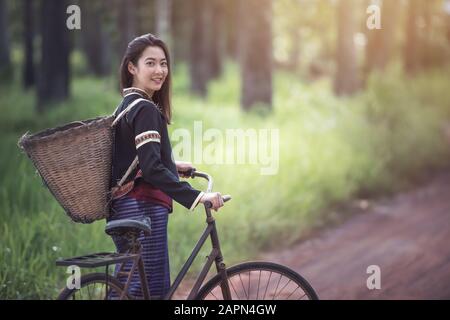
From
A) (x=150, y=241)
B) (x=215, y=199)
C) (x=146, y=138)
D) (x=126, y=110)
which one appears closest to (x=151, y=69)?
(x=126, y=110)

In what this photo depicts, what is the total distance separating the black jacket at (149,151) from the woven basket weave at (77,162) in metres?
0.08

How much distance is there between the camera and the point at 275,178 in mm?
9484

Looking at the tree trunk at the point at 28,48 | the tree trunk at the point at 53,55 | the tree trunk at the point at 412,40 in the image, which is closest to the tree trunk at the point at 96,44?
the tree trunk at the point at 28,48

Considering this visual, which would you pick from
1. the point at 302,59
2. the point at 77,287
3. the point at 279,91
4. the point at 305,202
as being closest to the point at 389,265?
the point at 305,202

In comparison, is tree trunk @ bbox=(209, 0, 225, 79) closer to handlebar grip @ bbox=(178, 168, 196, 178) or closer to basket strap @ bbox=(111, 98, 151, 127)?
handlebar grip @ bbox=(178, 168, 196, 178)

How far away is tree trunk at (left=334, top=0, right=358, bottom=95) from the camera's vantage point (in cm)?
1866

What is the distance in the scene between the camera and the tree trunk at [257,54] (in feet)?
45.6

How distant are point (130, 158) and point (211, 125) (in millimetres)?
8449

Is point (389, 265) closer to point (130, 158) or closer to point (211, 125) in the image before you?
point (130, 158)

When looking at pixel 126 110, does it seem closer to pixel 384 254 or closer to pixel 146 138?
pixel 146 138

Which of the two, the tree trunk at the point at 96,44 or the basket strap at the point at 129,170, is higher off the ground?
the tree trunk at the point at 96,44

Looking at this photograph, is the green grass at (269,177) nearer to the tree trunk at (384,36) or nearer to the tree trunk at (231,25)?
the tree trunk at (384,36)

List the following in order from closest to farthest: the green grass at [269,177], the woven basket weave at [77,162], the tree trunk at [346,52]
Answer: the woven basket weave at [77,162]
the green grass at [269,177]
the tree trunk at [346,52]

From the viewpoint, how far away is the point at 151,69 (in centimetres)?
391
